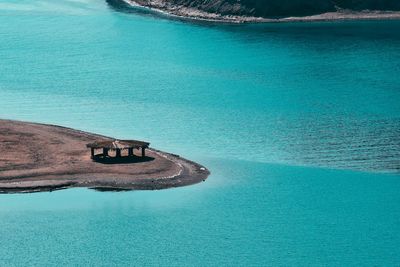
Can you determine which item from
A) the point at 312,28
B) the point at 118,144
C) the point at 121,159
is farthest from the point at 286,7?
the point at 118,144

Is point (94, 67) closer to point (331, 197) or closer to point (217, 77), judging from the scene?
point (217, 77)

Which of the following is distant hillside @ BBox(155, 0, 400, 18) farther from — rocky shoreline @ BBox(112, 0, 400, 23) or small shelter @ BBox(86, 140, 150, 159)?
small shelter @ BBox(86, 140, 150, 159)

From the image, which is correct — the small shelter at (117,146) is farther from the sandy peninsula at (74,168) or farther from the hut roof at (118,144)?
the sandy peninsula at (74,168)

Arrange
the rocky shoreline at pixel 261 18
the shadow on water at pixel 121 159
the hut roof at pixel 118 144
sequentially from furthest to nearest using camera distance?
the rocky shoreline at pixel 261 18 → the shadow on water at pixel 121 159 → the hut roof at pixel 118 144

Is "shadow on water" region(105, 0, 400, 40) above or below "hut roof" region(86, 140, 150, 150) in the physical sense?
below

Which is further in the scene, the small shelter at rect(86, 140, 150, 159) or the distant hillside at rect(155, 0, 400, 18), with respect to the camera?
the distant hillside at rect(155, 0, 400, 18)

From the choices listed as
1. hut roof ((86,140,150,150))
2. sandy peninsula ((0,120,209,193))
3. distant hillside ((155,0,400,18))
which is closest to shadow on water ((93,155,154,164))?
sandy peninsula ((0,120,209,193))

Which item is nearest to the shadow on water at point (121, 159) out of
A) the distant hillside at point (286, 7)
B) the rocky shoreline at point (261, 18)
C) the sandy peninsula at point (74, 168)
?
the sandy peninsula at point (74, 168)

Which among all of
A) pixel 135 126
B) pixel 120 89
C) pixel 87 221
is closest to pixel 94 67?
pixel 120 89
